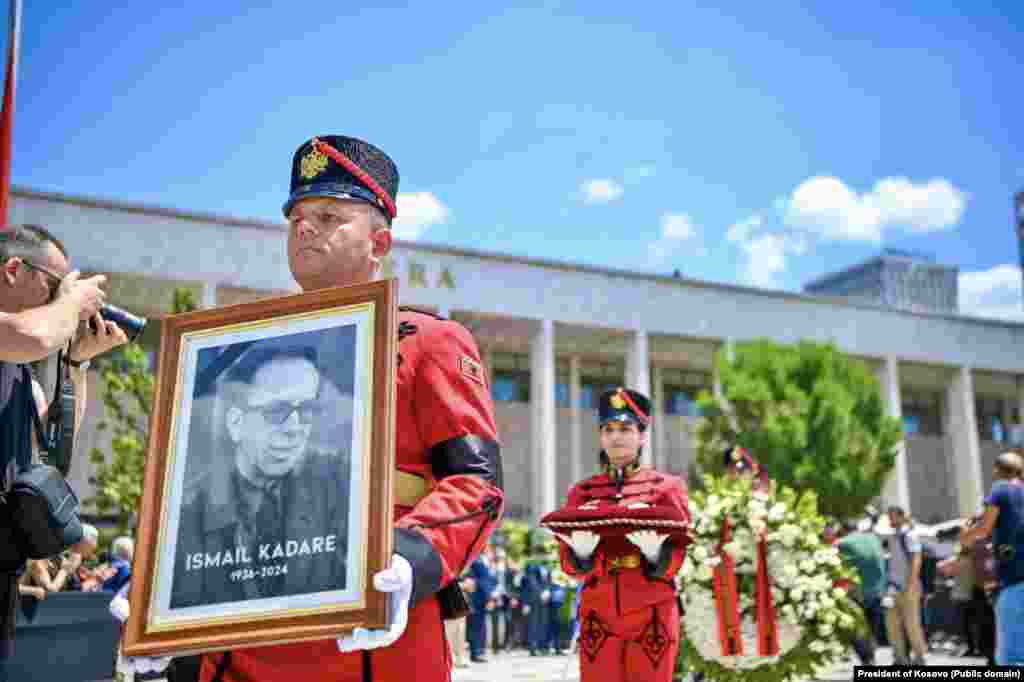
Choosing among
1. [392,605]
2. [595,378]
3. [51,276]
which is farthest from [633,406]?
[595,378]

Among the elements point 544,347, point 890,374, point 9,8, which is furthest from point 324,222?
point 890,374

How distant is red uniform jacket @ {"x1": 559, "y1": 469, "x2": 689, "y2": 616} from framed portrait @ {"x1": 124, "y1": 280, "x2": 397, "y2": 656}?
4.30 m

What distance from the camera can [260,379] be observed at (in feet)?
8.39

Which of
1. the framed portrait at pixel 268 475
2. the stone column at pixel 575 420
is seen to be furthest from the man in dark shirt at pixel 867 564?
the stone column at pixel 575 420

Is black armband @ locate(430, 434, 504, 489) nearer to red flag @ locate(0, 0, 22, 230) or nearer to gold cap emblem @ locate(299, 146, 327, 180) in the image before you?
gold cap emblem @ locate(299, 146, 327, 180)

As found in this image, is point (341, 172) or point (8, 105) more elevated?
point (8, 105)

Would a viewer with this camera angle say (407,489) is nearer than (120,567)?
Yes

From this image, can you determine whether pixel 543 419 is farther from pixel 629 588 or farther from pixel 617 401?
pixel 629 588

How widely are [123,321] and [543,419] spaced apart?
38918 millimetres

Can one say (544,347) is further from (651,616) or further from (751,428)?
(651,616)

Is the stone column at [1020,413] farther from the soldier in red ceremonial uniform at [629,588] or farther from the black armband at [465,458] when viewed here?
the black armband at [465,458]

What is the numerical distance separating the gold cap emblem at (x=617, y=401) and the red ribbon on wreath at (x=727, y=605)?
251cm

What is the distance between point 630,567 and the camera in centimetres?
653

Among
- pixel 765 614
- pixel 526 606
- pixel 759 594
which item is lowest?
pixel 526 606
